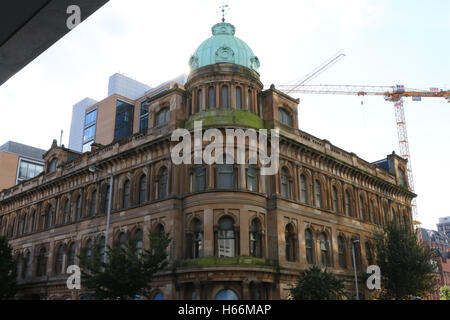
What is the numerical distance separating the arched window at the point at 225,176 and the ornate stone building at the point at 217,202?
8 centimetres

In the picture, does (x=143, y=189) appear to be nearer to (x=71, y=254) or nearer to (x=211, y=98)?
(x=211, y=98)

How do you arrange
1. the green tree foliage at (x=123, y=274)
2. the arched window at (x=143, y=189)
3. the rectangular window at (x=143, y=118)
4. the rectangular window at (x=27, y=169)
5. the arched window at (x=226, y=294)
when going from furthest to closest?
the rectangular window at (x=143, y=118)
the rectangular window at (x=27, y=169)
the arched window at (x=143, y=189)
the arched window at (x=226, y=294)
the green tree foliage at (x=123, y=274)

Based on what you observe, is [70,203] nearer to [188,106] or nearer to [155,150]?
[155,150]

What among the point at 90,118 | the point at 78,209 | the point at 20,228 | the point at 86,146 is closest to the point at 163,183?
the point at 78,209

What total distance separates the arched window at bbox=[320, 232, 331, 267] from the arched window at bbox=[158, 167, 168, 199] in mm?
14171

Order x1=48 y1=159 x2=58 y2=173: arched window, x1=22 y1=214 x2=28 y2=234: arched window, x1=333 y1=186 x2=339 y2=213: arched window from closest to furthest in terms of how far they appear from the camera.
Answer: x1=333 y1=186 x2=339 y2=213: arched window, x1=48 y1=159 x2=58 y2=173: arched window, x1=22 y1=214 x2=28 y2=234: arched window

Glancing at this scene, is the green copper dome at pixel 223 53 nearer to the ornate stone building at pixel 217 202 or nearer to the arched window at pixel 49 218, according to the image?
the ornate stone building at pixel 217 202

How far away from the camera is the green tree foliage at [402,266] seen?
4050cm

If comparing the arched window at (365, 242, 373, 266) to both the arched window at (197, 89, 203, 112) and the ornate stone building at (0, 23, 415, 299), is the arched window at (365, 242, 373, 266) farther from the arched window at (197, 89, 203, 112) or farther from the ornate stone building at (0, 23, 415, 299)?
the arched window at (197, 89, 203, 112)

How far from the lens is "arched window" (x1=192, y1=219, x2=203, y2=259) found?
33062 mm

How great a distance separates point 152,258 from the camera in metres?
28.6

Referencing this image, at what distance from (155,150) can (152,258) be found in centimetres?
1194

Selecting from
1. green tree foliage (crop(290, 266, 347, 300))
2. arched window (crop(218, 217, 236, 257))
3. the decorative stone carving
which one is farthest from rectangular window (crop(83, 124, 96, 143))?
green tree foliage (crop(290, 266, 347, 300))

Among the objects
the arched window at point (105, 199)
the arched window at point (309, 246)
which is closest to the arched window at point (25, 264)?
the arched window at point (105, 199)
